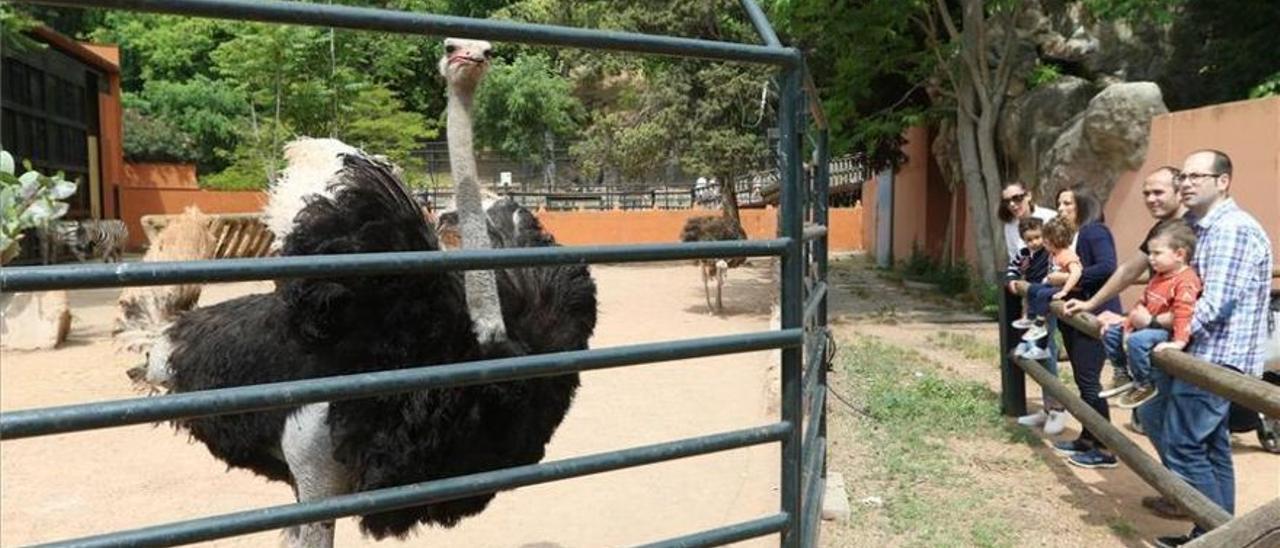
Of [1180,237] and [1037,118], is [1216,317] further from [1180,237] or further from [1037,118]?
[1037,118]

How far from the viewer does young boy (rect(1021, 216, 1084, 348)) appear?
16.0 ft

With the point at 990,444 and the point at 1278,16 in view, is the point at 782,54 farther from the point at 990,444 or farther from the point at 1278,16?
the point at 1278,16

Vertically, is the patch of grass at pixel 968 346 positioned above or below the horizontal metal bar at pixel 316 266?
below

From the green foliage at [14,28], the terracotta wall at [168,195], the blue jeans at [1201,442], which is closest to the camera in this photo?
the blue jeans at [1201,442]

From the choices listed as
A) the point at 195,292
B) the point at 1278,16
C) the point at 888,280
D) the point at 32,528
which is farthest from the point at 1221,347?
the point at 888,280

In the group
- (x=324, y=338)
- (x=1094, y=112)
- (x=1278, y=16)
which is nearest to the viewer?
(x=324, y=338)

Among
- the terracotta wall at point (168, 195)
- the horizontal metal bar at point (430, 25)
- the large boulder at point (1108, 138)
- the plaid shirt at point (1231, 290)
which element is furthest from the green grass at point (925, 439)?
the terracotta wall at point (168, 195)

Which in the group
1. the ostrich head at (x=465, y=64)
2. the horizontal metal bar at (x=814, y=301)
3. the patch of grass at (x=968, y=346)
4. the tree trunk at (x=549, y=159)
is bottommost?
the patch of grass at (x=968, y=346)

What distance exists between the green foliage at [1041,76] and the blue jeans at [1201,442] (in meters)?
7.97

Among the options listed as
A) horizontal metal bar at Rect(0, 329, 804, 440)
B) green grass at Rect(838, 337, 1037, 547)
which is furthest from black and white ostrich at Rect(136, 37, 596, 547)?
green grass at Rect(838, 337, 1037, 547)

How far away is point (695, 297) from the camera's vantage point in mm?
14109

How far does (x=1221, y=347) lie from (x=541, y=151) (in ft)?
63.4

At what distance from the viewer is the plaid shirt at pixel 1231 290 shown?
344 cm

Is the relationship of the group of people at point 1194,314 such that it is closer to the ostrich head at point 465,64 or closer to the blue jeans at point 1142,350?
the blue jeans at point 1142,350
